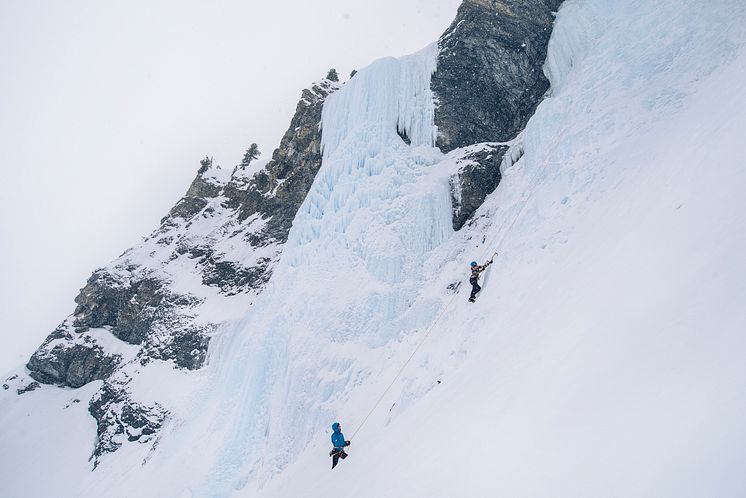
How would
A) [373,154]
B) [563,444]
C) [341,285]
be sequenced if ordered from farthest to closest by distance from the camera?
[373,154] → [341,285] → [563,444]

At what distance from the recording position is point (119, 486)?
19.1 m

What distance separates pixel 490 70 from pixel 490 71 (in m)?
0.05

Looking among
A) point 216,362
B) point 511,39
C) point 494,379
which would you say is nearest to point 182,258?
point 216,362

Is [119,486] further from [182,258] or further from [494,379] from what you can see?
[494,379]

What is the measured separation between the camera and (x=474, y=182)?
16141 millimetres

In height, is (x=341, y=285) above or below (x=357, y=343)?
above

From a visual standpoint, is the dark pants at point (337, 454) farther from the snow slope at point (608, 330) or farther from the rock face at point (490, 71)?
the rock face at point (490, 71)

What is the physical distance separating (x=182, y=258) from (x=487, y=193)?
20881mm

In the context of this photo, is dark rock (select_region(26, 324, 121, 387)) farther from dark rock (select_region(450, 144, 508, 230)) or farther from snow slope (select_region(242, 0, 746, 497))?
dark rock (select_region(450, 144, 508, 230))

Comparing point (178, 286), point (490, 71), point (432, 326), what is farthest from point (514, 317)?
point (178, 286)

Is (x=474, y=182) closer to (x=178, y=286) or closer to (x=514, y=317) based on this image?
(x=514, y=317)

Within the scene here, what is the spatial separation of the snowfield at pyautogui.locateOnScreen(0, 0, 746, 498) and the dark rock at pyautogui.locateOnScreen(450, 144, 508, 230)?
0.58m

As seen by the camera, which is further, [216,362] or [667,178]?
[216,362]

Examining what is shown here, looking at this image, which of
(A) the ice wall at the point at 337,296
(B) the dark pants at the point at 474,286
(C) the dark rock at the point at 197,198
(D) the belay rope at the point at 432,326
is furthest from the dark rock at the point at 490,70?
(C) the dark rock at the point at 197,198
